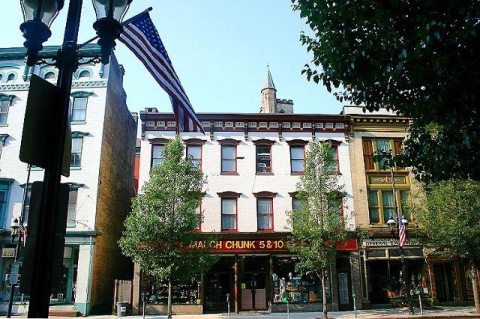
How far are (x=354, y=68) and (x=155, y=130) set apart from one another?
20774 mm

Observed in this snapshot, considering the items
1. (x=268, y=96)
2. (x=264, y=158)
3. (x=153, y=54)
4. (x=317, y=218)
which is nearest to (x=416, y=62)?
(x=153, y=54)

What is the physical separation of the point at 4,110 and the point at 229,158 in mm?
15393

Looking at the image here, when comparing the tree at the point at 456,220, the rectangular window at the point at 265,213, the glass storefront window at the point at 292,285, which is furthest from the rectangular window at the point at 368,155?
the glass storefront window at the point at 292,285

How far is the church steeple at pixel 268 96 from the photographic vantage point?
3978 cm

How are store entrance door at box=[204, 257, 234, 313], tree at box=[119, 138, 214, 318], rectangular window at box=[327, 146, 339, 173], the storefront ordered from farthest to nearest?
rectangular window at box=[327, 146, 339, 173], store entrance door at box=[204, 257, 234, 313], the storefront, tree at box=[119, 138, 214, 318]

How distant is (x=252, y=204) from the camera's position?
28.2 meters

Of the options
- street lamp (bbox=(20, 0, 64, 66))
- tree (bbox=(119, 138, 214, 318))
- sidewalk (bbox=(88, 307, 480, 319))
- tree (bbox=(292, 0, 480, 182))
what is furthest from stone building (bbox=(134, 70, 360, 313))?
street lamp (bbox=(20, 0, 64, 66))

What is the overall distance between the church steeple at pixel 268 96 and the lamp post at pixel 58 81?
1358 inches

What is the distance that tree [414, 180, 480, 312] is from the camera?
24062 millimetres

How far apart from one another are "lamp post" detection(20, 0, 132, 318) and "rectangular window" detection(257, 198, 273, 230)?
77.2 feet

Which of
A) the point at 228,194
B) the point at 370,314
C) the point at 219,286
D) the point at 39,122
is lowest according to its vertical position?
the point at 370,314

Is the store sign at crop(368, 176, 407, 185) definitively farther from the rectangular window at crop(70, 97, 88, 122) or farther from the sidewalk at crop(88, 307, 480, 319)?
the rectangular window at crop(70, 97, 88, 122)

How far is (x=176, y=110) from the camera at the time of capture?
9047mm

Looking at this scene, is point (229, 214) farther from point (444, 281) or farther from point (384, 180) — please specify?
point (444, 281)
